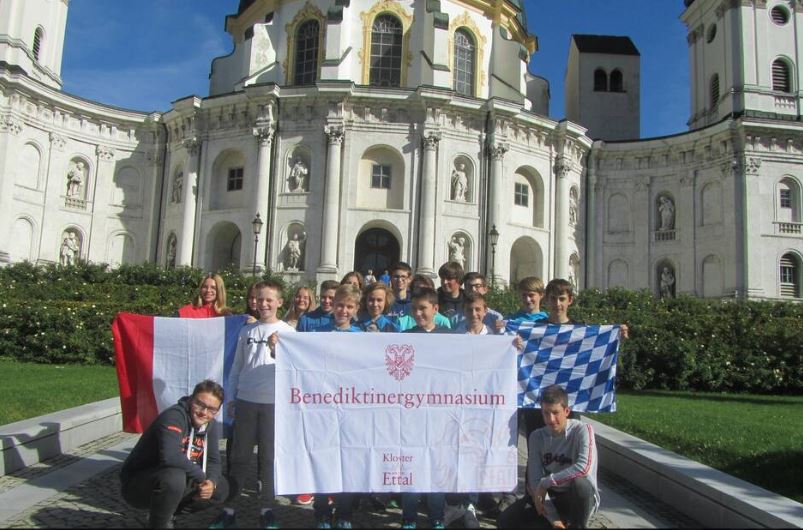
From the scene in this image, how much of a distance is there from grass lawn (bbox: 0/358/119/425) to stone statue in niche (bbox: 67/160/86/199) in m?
23.2

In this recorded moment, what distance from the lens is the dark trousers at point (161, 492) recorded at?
5.63 meters

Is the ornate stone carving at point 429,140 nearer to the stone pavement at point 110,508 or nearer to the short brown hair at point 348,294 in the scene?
the stone pavement at point 110,508

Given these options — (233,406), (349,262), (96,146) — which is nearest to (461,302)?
(233,406)

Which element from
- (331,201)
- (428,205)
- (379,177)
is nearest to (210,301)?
(331,201)

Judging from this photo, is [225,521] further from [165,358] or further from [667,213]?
[667,213]

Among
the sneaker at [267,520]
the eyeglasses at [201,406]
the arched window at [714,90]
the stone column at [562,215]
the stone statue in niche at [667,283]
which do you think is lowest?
the sneaker at [267,520]

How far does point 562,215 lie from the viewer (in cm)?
3719

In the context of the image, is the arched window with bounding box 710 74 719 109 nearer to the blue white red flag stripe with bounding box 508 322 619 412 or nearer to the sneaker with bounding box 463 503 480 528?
the blue white red flag stripe with bounding box 508 322 619 412

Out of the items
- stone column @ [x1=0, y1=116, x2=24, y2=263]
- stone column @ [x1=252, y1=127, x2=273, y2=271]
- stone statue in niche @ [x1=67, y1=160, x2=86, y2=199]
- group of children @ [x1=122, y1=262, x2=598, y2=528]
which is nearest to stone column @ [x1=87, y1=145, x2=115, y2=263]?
stone statue in niche @ [x1=67, y1=160, x2=86, y2=199]

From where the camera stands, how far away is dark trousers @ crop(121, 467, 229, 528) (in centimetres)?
563

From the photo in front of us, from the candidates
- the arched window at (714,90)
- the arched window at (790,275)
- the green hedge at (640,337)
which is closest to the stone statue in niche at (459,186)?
the green hedge at (640,337)

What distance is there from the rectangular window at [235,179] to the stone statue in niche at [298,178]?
138 inches

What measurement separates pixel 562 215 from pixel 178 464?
3349 cm

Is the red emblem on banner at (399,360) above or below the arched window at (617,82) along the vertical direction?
below
